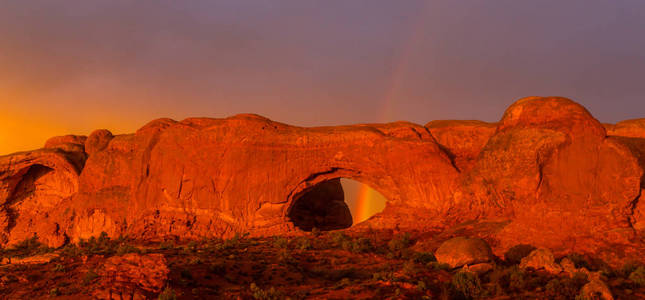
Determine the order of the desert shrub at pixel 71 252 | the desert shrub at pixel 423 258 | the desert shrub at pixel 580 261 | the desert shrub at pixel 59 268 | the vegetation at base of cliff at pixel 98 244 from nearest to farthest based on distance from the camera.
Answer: the desert shrub at pixel 59 268 < the desert shrub at pixel 580 261 < the desert shrub at pixel 423 258 < the desert shrub at pixel 71 252 < the vegetation at base of cliff at pixel 98 244

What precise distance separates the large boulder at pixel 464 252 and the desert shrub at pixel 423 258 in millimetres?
473

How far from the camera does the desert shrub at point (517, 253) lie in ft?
76.4

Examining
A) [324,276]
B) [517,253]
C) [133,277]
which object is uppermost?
[133,277]

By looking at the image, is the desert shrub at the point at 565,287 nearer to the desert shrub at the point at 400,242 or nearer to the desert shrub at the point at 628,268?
the desert shrub at the point at 628,268

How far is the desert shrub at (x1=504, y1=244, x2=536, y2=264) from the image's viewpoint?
23281 mm

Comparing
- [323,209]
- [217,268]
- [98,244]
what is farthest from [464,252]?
[98,244]

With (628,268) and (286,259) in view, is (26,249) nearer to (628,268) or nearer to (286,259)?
(286,259)

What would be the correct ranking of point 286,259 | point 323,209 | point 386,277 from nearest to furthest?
1. point 386,277
2. point 286,259
3. point 323,209

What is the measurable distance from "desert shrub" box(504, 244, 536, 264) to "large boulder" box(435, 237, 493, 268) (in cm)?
123

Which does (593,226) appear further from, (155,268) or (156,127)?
(156,127)

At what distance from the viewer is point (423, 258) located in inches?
926

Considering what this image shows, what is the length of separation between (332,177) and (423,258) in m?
10.2

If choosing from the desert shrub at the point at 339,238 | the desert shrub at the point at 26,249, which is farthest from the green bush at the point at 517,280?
the desert shrub at the point at 26,249

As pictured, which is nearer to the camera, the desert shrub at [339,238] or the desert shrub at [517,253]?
the desert shrub at [517,253]
